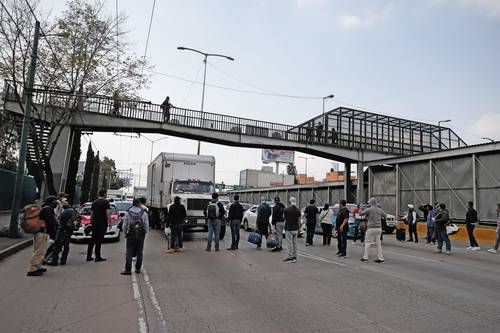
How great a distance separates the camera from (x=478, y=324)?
527 centimetres

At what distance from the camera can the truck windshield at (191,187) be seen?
16.7m

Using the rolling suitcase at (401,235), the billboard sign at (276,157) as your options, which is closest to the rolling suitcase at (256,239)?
the rolling suitcase at (401,235)

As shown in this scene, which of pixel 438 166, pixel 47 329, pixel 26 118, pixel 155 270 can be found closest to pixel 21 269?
pixel 155 270

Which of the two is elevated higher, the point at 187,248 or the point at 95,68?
the point at 95,68

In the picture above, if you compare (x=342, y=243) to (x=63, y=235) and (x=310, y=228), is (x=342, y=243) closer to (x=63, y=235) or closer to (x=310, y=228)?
(x=310, y=228)

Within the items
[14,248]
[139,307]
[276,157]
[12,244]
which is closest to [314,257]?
[139,307]

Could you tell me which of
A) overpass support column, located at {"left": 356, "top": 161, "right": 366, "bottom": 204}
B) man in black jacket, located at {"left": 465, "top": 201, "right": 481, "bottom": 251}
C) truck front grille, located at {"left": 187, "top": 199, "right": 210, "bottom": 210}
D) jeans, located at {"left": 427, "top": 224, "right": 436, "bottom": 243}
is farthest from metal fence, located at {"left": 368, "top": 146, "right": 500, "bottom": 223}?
truck front grille, located at {"left": 187, "top": 199, "right": 210, "bottom": 210}

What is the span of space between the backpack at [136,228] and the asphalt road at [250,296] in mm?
846

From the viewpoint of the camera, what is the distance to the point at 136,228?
879cm

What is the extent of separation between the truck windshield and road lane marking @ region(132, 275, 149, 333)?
8499mm

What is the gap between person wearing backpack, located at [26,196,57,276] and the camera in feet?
27.3

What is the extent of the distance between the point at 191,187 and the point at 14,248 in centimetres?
712

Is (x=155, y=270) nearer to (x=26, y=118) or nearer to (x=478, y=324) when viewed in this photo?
(x=478, y=324)

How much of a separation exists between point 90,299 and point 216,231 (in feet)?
21.4
